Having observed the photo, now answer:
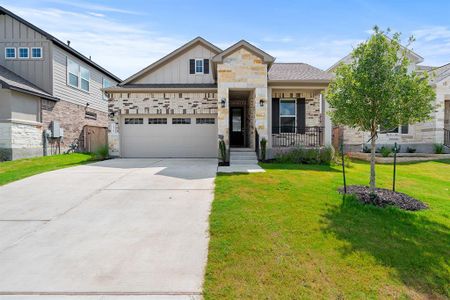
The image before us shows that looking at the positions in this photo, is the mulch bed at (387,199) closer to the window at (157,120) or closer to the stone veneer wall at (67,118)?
the window at (157,120)

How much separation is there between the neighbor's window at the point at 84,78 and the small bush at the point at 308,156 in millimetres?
15321

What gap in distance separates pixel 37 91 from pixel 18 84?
0.96 metres

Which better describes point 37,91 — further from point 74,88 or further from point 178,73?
point 178,73

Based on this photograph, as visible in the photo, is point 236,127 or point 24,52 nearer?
point 24,52

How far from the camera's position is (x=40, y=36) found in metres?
16.0

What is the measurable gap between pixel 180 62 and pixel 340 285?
596 inches

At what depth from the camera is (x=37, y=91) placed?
584 inches

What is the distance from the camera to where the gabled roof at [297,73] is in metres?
13.1

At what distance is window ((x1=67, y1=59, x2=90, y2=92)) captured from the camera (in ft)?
58.9

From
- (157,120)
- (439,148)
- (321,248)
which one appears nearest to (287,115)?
(157,120)

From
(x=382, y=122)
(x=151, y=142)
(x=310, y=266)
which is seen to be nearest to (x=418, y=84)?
(x=382, y=122)

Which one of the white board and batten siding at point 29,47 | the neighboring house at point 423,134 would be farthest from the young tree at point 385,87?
the white board and batten siding at point 29,47

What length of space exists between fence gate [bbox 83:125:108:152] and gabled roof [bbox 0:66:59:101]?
4.11m

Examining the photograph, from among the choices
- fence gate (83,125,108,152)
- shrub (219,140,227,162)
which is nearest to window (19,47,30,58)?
fence gate (83,125,108,152)
